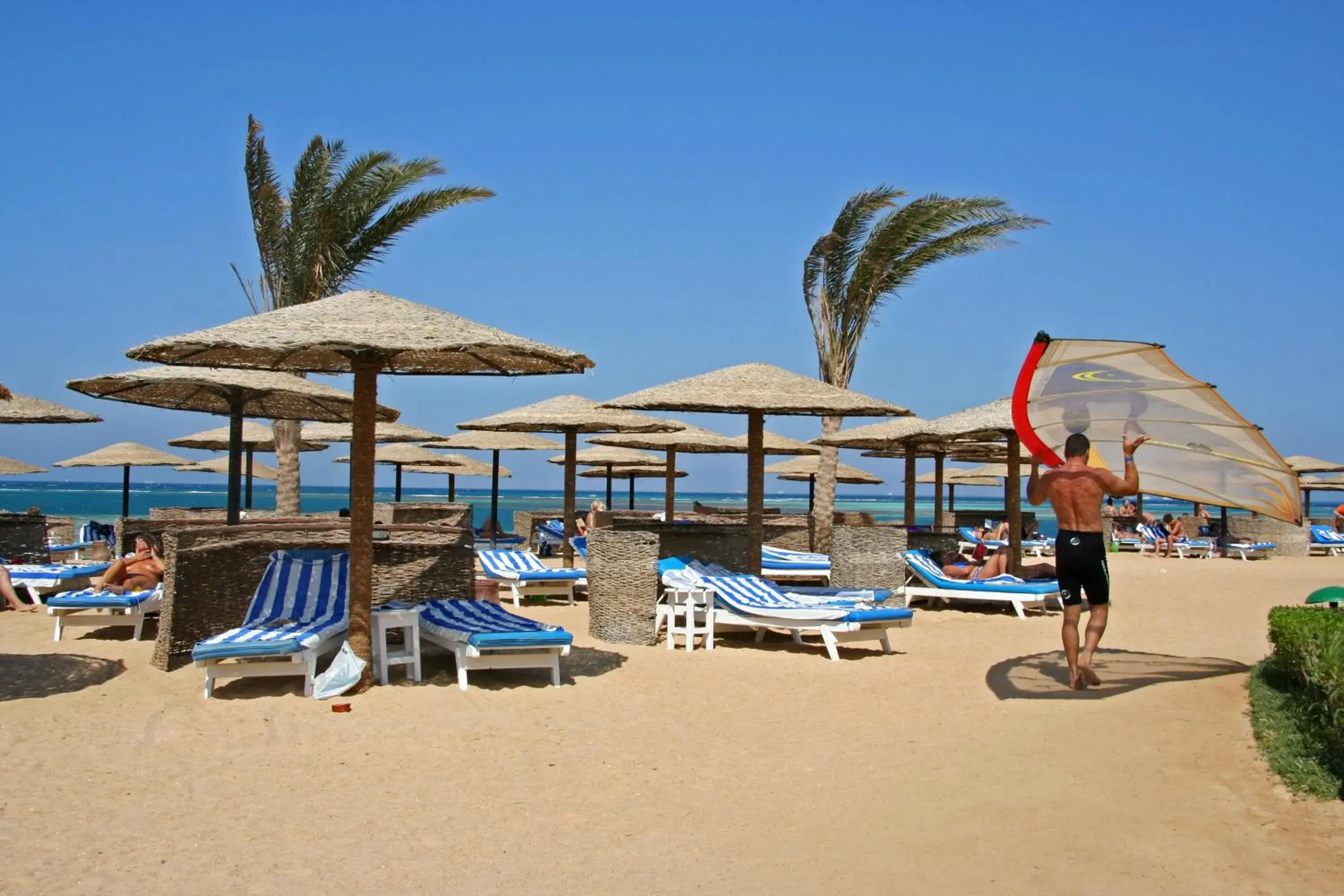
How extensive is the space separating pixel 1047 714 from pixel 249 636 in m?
4.56

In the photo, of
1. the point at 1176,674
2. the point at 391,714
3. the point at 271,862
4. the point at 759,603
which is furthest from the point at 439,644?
the point at 1176,674

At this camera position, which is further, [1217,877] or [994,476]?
[994,476]

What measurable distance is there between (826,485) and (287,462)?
7.83m

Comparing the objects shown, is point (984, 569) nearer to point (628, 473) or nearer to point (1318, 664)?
point (1318, 664)

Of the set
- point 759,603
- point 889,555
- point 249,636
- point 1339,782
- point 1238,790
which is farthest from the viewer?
point 889,555

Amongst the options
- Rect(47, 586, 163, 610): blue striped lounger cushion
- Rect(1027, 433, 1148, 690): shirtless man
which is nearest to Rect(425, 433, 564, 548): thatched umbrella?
Rect(47, 586, 163, 610): blue striped lounger cushion

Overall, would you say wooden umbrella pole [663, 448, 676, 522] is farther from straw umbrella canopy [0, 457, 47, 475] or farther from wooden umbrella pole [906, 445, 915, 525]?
straw umbrella canopy [0, 457, 47, 475]

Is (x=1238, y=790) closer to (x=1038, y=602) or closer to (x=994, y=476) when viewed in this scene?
(x=1038, y=602)

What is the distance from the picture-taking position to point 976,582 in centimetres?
1174

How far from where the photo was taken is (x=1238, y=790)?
16.0ft

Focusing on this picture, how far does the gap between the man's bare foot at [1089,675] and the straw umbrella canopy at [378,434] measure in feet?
35.1

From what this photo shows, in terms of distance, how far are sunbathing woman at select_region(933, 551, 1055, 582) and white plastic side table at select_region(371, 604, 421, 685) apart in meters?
6.53

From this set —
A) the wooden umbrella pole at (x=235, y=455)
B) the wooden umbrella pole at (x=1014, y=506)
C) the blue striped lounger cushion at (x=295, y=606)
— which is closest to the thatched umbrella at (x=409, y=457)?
the wooden umbrella pole at (x=235, y=455)

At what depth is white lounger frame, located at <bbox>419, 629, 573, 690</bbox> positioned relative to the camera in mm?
7117
